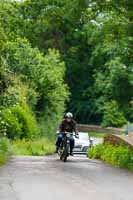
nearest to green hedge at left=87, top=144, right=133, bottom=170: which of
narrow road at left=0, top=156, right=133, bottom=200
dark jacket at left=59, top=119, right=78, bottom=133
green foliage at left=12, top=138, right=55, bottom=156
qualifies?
narrow road at left=0, top=156, right=133, bottom=200

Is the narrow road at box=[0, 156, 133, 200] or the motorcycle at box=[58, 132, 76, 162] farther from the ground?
the motorcycle at box=[58, 132, 76, 162]

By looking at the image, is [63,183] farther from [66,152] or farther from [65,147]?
[65,147]

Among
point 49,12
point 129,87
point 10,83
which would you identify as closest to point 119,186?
point 49,12

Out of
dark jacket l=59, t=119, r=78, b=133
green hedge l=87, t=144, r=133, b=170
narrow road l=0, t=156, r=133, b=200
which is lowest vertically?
narrow road l=0, t=156, r=133, b=200

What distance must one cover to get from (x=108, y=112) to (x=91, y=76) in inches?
480

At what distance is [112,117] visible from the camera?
70.0 m

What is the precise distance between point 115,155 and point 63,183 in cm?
817

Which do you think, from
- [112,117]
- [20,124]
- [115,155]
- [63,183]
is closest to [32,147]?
[20,124]

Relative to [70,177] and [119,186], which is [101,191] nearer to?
[119,186]

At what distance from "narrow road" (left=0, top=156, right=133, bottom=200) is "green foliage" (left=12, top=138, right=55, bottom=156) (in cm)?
1378

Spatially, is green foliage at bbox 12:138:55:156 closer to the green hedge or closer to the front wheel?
the green hedge

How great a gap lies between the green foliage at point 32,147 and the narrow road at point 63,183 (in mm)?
13780

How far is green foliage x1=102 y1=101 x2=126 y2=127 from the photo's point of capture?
222 feet

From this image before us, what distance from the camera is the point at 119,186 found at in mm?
14641
